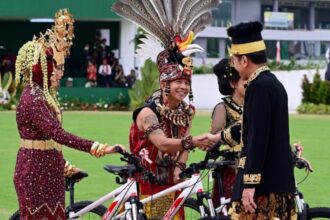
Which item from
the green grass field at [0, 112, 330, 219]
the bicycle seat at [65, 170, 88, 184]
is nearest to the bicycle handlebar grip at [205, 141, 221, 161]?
the bicycle seat at [65, 170, 88, 184]

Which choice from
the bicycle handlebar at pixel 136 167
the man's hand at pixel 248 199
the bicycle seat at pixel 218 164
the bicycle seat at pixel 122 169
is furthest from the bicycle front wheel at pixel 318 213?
the man's hand at pixel 248 199

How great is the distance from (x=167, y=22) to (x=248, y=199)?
2.91 metres

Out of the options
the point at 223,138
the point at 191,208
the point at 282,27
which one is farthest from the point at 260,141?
the point at 282,27

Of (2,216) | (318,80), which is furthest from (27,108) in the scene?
(318,80)

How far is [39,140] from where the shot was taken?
6.99m

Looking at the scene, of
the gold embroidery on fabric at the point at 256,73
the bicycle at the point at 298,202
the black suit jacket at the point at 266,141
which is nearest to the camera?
the black suit jacket at the point at 266,141

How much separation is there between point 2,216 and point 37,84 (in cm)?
422

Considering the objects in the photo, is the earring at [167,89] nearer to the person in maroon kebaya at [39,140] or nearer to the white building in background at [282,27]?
the person in maroon kebaya at [39,140]

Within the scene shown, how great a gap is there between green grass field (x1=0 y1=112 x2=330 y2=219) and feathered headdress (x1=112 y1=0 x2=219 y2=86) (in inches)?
128

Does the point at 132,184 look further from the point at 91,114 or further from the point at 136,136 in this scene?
the point at 91,114

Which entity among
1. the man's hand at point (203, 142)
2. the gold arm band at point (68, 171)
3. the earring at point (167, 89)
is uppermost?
the earring at point (167, 89)

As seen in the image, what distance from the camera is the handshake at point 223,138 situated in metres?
6.71

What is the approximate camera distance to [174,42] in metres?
8.38

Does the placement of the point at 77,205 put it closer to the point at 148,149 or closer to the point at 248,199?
the point at 148,149
